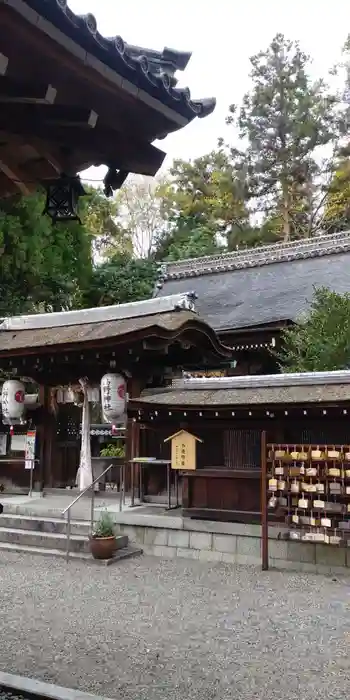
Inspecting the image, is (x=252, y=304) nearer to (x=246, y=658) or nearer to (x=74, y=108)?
(x=246, y=658)

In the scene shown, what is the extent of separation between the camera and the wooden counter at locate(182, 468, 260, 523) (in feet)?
30.2

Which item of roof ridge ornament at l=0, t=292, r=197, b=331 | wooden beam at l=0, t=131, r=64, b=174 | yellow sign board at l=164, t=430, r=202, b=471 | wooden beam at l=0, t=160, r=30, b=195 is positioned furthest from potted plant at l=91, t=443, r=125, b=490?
wooden beam at l=0, t=131, r=64, b=174

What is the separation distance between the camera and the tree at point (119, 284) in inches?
941

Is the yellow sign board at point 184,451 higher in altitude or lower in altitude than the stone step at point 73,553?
higher

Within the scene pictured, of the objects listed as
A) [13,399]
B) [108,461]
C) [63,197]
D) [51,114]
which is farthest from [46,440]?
[51,114]

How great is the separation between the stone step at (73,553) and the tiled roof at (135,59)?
7462mm

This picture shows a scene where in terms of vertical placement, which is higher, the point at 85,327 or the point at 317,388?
the point at 85,327

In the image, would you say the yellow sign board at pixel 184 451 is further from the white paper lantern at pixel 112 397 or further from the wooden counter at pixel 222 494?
the white paper lantern at pixel 112 397

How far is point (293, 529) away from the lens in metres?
8.62

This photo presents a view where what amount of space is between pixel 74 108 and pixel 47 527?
8754mm

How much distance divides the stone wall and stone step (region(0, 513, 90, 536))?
28.1 inches

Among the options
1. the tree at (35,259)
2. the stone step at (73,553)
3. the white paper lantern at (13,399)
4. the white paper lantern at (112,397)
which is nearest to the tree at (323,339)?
the white paper lantern at (112,397)

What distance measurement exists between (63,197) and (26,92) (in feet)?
3.99

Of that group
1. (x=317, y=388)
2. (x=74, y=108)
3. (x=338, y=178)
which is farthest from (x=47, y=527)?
(x=338, y=178)
